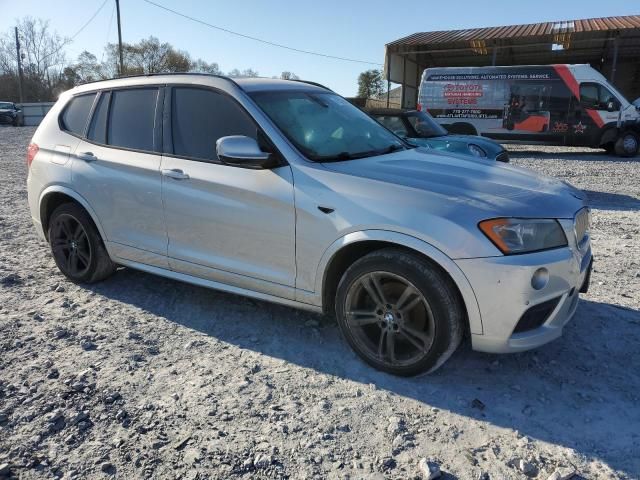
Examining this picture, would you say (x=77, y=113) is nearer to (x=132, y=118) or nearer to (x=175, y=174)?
(x=132, y=118)

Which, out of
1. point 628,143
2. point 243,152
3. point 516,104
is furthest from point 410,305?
point 628,143

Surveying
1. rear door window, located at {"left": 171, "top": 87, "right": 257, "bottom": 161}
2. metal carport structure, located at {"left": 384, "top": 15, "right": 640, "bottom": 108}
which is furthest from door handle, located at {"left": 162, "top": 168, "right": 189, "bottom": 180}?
metal carport structure, located at {"left": 384, "top": 15, "right": 640, "bottom": 108}

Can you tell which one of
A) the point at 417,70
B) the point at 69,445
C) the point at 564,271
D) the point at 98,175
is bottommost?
the point at 69,445

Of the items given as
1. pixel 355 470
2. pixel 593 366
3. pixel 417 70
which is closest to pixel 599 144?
pixel 593 366

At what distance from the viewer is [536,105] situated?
16812 millimetres

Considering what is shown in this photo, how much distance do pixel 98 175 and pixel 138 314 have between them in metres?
1.17

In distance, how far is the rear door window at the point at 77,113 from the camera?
4.54m

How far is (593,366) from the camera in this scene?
327 centimetres

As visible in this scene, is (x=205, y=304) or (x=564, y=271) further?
(x=205, y=304)

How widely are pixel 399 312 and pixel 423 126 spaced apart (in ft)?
25.6

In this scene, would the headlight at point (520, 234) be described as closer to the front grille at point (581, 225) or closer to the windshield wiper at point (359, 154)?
the front grille at point (581, 225)

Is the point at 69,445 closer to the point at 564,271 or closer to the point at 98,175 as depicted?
the point at 98,175

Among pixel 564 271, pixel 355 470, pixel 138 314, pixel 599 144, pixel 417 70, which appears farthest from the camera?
pixel 417 70

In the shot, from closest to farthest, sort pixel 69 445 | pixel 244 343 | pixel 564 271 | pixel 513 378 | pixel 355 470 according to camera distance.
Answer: pixel 355 470 < pixel 69 445 < pixel 564 271 < pixel 513 378 < pixel 244 343
